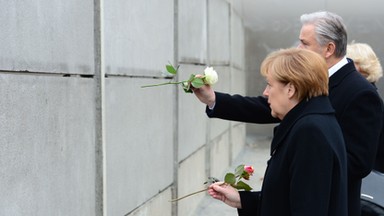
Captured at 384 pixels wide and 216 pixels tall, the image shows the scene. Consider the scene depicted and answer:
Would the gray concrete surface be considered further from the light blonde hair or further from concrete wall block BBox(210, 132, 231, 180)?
the light blonde hair

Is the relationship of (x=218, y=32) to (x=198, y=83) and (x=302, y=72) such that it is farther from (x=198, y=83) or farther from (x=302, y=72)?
(x=302, y=72)

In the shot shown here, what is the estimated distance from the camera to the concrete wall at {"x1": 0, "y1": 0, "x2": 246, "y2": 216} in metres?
2.14

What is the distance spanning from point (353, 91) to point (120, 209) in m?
1.51

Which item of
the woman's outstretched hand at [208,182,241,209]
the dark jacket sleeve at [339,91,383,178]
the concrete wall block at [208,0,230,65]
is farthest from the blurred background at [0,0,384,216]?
the dark jacket sleeve at [339,91,383,178]

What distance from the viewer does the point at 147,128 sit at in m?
3.86

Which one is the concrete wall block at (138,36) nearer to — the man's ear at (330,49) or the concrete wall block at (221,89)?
the man's ear at (330,49)

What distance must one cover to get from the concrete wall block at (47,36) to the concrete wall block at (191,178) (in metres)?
2.34

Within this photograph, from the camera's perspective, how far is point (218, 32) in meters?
7.49

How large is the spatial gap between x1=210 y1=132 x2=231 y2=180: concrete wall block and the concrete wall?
151 cm

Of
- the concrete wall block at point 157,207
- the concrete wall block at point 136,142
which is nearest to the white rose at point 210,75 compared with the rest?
the concrete wall block at point 136,142

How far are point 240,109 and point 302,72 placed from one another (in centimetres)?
102

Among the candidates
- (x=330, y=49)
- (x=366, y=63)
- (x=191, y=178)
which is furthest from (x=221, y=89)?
(x=330, y=49)

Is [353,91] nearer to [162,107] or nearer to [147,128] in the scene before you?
[147,128]

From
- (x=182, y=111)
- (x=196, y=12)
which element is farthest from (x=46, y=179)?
(x=196, y=12)
